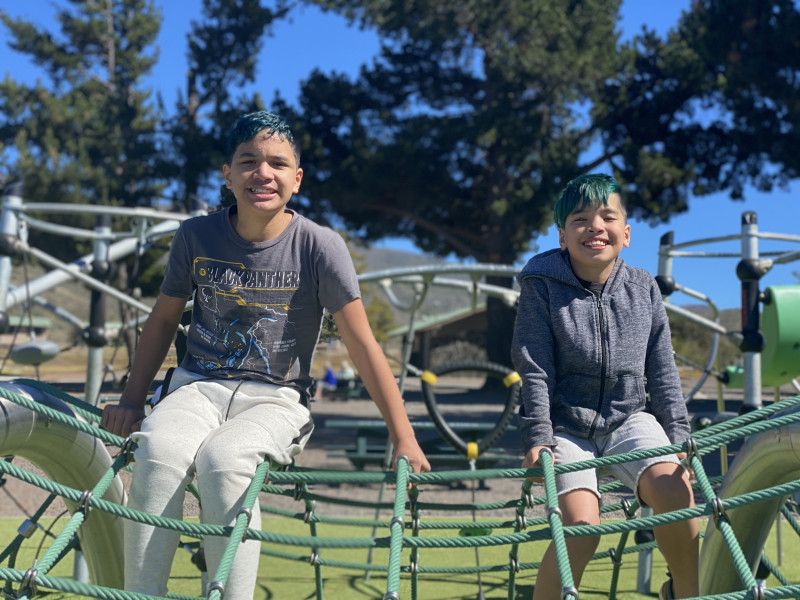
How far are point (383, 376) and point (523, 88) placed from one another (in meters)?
12.5

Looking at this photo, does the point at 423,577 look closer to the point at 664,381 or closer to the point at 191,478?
the point at 664,381

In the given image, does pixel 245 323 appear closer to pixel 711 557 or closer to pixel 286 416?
pixel 286 416

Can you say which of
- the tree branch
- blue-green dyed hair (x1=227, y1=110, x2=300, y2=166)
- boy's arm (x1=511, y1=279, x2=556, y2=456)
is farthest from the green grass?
the tree branch

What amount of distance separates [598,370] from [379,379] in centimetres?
48

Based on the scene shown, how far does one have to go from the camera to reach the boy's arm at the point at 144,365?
67.4 inches

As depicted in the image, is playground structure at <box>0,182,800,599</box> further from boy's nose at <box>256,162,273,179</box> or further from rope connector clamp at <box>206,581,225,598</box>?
boy's nose at <box>256,162,273,179</box>

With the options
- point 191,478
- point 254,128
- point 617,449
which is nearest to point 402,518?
point 191,478

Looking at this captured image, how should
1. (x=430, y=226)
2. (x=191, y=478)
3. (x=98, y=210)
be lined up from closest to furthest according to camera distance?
1. (x=191, y=478)
2. (x=98, y=210)
3. (x=430, y=226)

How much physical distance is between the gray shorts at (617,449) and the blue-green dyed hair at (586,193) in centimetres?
47

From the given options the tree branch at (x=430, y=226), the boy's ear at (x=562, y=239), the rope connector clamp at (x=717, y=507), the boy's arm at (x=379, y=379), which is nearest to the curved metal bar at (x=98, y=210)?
the boy's arm at (x=379, y=379)

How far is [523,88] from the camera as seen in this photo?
529 inches

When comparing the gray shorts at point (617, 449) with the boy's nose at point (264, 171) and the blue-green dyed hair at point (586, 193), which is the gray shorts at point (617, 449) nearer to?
the blue-green dyed hair at point (586, 193)

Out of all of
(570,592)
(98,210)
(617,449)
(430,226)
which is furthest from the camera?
(430,226)

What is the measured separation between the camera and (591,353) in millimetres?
1698
